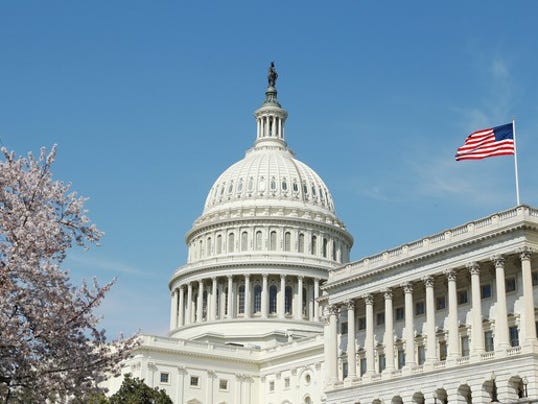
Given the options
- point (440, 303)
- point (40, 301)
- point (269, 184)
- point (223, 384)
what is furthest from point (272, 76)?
point (40, 301)

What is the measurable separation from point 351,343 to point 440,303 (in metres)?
11.8

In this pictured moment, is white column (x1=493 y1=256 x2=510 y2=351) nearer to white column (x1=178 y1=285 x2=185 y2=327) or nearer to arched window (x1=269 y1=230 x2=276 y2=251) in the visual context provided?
arched window (x1=269 y1=230 x2=276 y2=251)

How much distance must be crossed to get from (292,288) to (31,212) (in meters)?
124

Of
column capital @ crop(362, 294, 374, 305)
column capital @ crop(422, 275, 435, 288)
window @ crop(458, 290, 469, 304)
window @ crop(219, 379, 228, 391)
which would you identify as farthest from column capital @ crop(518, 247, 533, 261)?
window @ crop(219, 379, 228, 391)

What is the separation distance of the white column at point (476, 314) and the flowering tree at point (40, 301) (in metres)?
50.3

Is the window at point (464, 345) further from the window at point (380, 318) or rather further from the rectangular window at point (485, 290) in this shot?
the window at point (380, 318)

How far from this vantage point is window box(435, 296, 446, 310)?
283 feet

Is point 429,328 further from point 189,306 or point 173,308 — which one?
point 173,308

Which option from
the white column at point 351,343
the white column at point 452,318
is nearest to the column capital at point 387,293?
the white column at point 351,343

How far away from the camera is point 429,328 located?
84.4m

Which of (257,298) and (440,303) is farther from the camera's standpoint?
(257,298)

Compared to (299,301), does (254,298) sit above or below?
above

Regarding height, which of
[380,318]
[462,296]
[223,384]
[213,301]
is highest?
[213,301]

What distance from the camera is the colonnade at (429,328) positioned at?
76.3 metres
